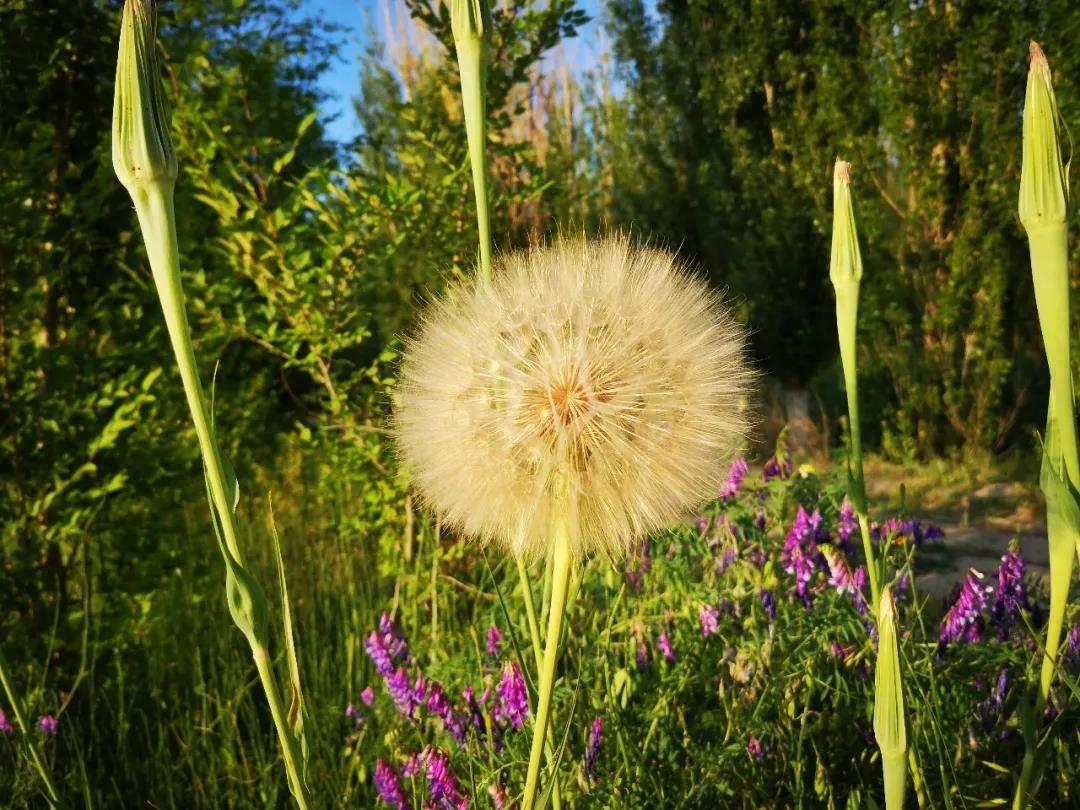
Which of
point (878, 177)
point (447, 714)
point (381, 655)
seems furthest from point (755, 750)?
point (878, 177)

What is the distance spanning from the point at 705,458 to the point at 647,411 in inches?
3.7

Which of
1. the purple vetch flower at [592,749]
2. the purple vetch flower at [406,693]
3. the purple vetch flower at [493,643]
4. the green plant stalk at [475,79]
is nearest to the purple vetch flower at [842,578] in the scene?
the purple vetch flower at [592,749]

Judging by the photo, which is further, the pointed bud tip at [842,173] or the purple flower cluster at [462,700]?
the purple flower cluster at [462,700]

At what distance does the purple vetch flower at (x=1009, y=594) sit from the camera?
5.45ft

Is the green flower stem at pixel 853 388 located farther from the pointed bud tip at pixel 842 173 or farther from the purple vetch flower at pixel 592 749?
the purple vetch flower at pixel 592 749

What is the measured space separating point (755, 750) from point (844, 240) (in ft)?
3.29

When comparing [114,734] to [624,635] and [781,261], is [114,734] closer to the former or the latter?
[624,635]

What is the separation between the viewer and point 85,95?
2.70 meters

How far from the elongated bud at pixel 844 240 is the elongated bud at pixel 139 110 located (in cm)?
74

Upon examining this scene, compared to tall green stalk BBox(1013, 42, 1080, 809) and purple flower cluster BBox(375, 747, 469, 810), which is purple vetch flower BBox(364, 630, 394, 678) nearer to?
purple flower cluster BBox(375, 747, 469, 810)

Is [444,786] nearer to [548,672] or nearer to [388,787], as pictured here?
[388,787]

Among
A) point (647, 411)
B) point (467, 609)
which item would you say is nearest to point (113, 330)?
point (467, 609)

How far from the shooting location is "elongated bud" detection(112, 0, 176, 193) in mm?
673

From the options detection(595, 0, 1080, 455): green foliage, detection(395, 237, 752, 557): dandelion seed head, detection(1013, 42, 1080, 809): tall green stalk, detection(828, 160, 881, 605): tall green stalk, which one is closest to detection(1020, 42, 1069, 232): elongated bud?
detection(1013, 42, 1080, 809): tall green stalk
